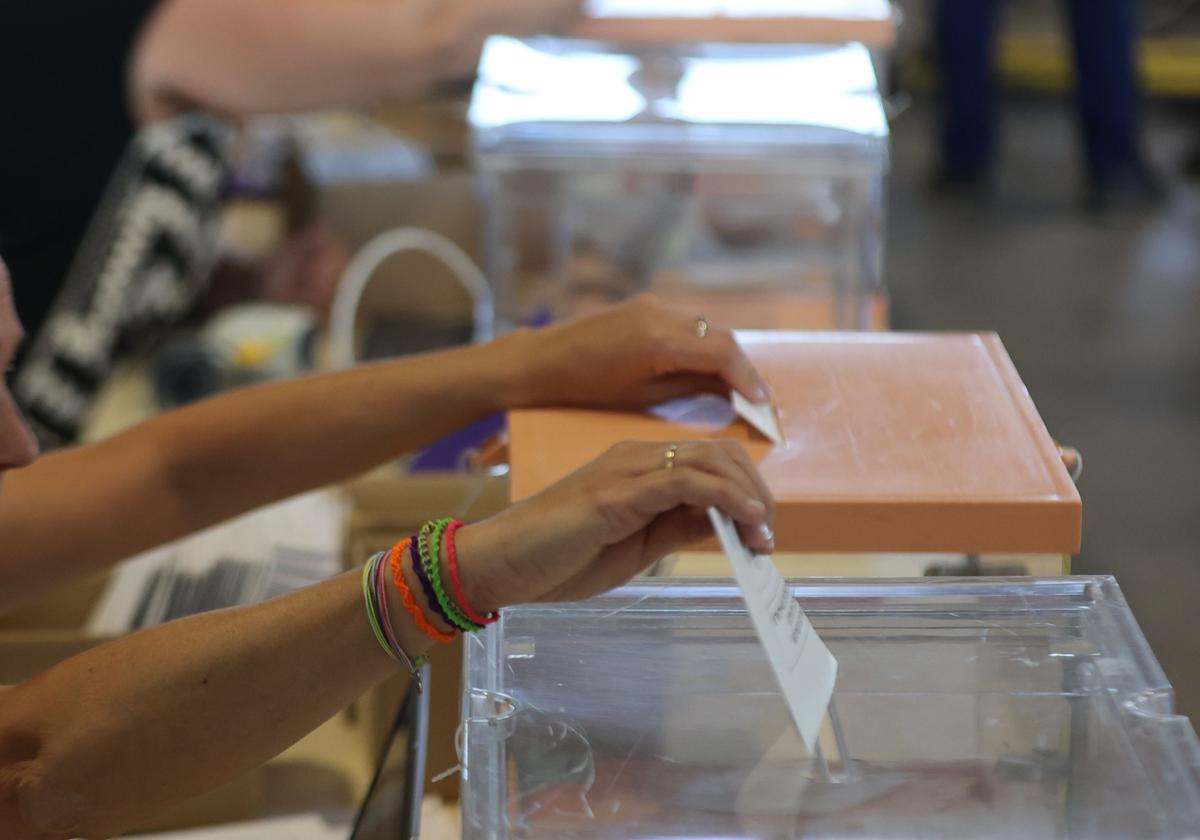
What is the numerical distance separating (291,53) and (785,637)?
163cm

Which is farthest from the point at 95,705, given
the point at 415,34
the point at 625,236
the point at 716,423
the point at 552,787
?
the point at 415,34

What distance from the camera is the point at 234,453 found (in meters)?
1.10

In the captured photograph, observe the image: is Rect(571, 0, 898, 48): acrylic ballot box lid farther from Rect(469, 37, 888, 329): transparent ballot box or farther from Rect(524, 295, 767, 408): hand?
Rect(524, 295, 767, 408): hand

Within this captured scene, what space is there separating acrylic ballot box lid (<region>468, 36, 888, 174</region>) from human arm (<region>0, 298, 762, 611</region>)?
60 centimetres

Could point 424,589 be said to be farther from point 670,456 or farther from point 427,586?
point 670,456

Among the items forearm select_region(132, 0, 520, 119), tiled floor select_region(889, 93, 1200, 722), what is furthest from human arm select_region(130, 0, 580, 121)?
tiled floor select_region(889, 93, 1200, 722)

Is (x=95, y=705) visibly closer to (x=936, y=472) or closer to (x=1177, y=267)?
(x=936, y=472)

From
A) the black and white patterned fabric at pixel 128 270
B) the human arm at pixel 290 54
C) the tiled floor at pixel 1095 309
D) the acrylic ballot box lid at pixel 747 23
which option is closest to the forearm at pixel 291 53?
the human arm at pixel 290 54

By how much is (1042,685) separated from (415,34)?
151 cm

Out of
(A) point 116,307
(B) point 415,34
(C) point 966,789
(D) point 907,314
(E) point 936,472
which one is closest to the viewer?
(C) point 966,789

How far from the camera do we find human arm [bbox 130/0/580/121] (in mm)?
2070

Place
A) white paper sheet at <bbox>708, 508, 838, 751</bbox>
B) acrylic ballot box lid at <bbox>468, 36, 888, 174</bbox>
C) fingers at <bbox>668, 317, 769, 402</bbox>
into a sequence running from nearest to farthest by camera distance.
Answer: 1. white paper sheet at <bbox>708, 508, 838, 751</bbox>
2. fingers at <bbox>668, 317, 769, 402</bbox>
3. acrylic ballot box lid at <bbox>468, 36, 888, 174</bbox>

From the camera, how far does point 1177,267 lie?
11.1 ft

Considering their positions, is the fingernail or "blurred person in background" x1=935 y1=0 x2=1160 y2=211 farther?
"blurred person in background" x1=935 y1=0 x2=1160 y2=211
